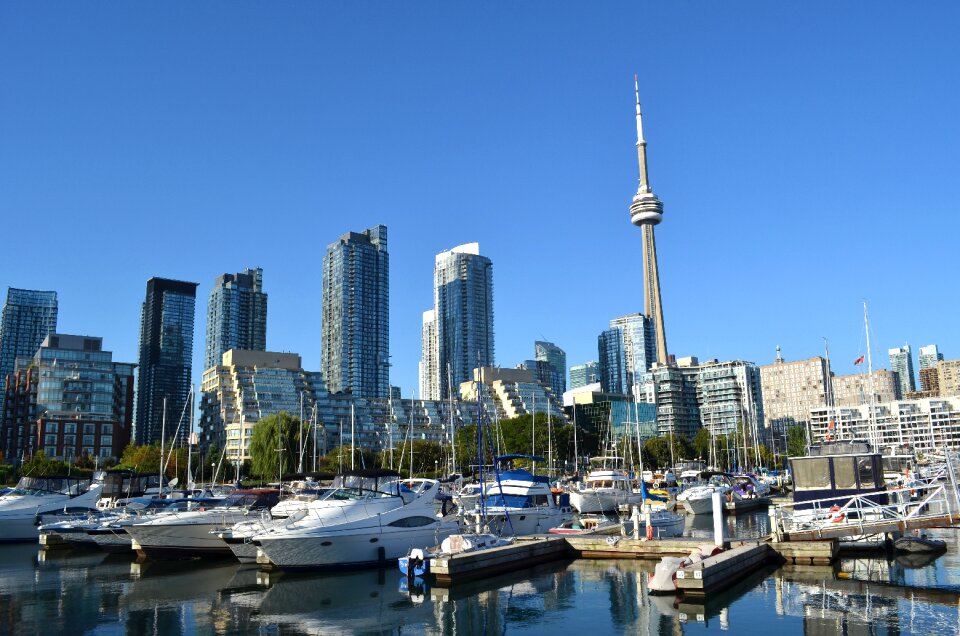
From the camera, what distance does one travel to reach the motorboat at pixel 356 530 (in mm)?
36938

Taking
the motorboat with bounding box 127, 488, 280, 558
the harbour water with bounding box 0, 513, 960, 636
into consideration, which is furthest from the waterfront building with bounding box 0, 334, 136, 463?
the harbour water with bounding box 0, 513, 960, 636

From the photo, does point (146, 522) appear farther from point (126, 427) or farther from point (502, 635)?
point (126, 427)

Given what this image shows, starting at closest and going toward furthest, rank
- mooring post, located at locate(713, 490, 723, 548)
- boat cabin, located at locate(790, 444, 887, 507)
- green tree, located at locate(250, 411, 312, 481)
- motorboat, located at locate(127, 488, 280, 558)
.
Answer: mooring post, located at locate(713, 490, 723, 548) → boat cabin, located at locate(790, 444, 887, 507) → motorboat, located at locate(127, 488, 280, 558) → green tree, located at locate(250, 411, 312, 481)

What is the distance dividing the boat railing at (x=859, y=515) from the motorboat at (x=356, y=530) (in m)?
16.8

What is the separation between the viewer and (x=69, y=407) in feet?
472

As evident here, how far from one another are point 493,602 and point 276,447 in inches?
3365

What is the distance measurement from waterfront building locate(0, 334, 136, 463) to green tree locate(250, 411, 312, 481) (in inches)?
1512

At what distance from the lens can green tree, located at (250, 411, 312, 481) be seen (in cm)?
10975

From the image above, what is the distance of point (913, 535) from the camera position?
1625 inches

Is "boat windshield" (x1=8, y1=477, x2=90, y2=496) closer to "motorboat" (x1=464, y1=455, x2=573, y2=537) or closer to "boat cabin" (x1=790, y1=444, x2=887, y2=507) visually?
"motorboat" (x1=464, y1=455, x2=573, y2=537)

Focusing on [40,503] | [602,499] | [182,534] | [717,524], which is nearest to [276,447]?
[602,499]

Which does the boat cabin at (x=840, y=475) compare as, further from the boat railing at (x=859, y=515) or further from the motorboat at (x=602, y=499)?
the motorboat at (x=602, y=499)

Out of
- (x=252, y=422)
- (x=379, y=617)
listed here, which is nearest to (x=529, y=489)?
(x=379, y=617)

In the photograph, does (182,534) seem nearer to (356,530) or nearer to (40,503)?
(356,530)
